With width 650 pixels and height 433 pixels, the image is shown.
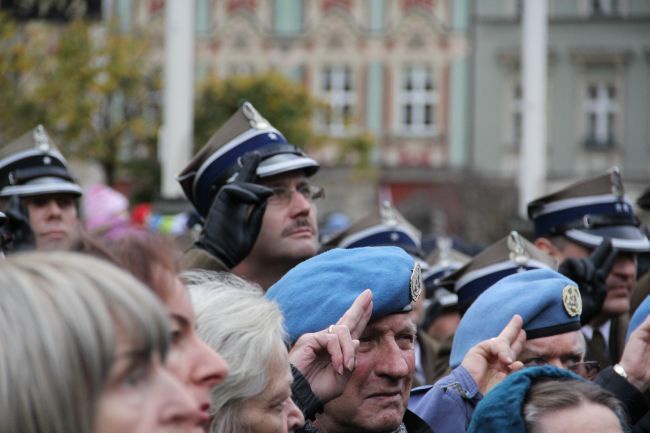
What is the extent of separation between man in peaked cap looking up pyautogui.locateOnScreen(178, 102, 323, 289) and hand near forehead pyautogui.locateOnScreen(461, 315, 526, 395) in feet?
3.55

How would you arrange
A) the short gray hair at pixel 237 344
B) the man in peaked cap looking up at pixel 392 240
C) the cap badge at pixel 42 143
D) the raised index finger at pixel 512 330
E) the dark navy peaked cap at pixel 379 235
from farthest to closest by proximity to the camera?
the dark navy peaked cap at pixel 379 235 < the man in peaked cap looking up at pixel 392 240 < the cap badge at pixel 42 143 < the raised index finger at pixel 512 330 < the short gray hair at pixel 237 344

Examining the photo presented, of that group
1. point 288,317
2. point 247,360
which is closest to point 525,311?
point 288,317

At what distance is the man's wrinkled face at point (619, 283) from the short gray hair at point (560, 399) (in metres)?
2.46

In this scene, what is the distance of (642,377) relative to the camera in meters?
4.41

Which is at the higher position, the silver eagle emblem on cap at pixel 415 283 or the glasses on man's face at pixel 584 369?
the silver eagle emblem on cap at pixel 415 283

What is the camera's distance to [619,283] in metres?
6.08

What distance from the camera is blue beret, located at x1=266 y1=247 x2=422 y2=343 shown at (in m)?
3.77

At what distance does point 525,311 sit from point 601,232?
2032 millimetres

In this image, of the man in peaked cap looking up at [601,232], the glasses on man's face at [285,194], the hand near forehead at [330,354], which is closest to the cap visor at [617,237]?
the man in peaked cap looking up at [601,232]

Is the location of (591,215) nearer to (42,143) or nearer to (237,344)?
(42,143)

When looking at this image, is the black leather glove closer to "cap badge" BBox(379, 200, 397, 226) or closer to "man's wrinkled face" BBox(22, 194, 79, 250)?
"man's wrinkled face" BBox(22, 194, 79, 250)

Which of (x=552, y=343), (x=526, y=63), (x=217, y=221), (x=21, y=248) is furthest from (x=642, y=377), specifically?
(x=526, y=63)

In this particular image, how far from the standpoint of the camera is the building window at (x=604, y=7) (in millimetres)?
42688

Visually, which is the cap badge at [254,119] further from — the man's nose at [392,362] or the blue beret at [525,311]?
the man's nose at [392,362]
